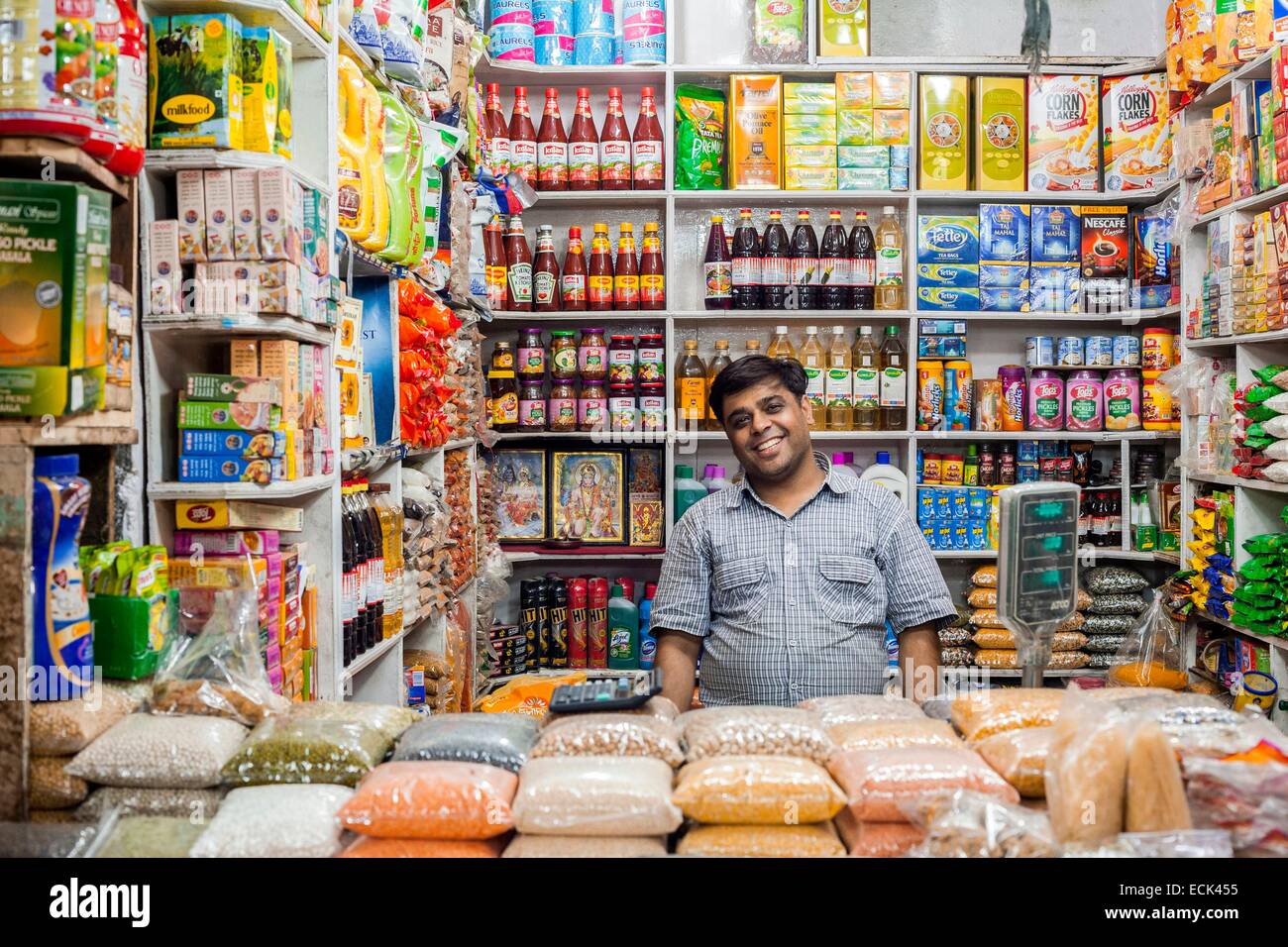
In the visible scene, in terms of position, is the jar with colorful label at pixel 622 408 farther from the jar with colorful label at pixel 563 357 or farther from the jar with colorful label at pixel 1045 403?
the jar with colorful label at pixel 1045 403

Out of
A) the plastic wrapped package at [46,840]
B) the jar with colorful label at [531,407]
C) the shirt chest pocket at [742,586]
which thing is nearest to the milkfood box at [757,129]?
the jar with colorful label at [531,407]

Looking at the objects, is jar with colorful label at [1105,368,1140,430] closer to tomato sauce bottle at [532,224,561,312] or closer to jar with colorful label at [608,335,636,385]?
jar with colorful label at [608,335,636,385]

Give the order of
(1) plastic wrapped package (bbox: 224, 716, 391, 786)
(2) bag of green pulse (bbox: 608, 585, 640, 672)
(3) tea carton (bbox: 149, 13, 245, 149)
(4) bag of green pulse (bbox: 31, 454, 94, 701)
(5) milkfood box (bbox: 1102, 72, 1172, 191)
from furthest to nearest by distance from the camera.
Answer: (2) bag of green pulse (bbox: 608, 585, 640, 672), (5) milkfood box (bbox: 1102, 72, 1172, 191), (3) tea carton (bbox: 149, 13, 245, 149), (4) bag of green pulse (bbox: 31, 454, 94, 701), (1) plastic wrapped package (bbox: 224, 716, 391, 786)

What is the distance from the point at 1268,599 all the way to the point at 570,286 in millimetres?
2701

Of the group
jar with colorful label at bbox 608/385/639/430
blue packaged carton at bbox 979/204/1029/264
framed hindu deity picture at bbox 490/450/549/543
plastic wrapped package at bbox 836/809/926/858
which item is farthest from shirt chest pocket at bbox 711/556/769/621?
blue packaged carton at bbox 979/204/1029/264

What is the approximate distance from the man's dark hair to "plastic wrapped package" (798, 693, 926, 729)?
1.16 m

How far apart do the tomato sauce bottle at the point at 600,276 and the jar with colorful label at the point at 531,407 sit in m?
0.41

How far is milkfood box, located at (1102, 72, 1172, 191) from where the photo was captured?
4.55 m

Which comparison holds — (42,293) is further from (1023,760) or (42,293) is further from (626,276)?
(626,276)

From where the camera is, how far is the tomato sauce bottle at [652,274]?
15.0ft

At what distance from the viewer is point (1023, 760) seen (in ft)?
4.45

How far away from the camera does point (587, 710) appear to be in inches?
61.2
